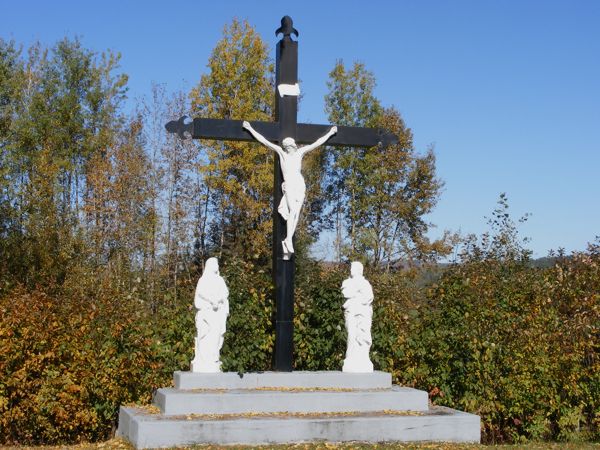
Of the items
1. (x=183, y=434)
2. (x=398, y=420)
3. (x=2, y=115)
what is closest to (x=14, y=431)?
(x=183, y=434)

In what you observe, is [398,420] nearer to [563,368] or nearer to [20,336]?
[563,368]

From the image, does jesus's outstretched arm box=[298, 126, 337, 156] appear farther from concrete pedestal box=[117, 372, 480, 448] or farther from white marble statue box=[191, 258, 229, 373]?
concrete pedestal box=[117, 372, 480, 448]

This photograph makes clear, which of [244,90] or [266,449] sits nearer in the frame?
[266,449]

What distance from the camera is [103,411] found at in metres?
10.5

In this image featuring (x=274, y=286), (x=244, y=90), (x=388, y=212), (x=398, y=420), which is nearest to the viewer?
(x=398, y=420)

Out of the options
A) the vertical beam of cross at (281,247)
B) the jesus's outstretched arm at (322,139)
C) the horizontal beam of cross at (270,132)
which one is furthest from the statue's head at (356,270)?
the horizontal beam of cross at (270,132)

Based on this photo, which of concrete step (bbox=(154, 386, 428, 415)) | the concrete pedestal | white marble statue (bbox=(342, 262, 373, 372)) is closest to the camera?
the concrete pedestal

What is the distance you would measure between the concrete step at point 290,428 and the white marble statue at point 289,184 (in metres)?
→ 2.42

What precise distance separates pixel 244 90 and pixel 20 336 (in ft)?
52.1

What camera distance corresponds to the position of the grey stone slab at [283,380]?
9031 mm

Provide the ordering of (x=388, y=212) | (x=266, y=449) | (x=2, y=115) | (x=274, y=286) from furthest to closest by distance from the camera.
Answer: (x=388, y=212) → (x=2, y=115) → (x=274, y=286) → (x=266, y=449)

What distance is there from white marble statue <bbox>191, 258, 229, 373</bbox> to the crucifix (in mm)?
844

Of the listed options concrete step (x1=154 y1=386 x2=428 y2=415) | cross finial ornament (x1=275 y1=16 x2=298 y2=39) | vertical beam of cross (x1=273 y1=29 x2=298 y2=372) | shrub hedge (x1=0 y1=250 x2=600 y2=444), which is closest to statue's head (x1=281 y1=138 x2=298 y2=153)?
vertical beam of cross (x1=273 y1=29 x2=298 y2=372)

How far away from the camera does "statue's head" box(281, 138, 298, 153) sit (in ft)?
32.4
